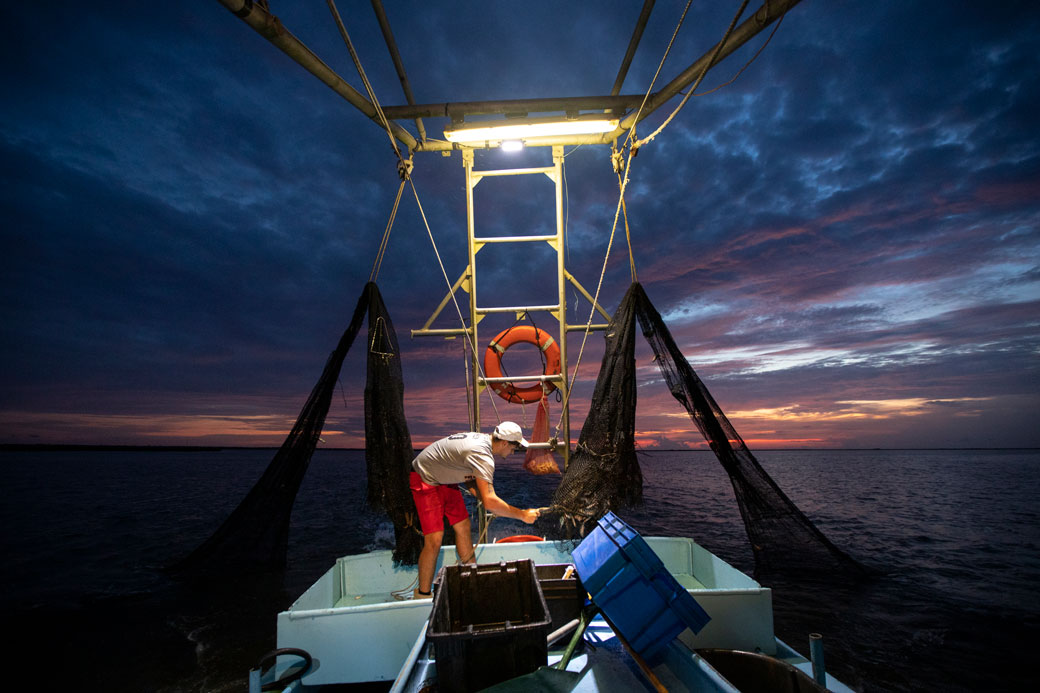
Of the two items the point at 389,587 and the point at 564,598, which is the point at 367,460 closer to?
the point at 389,587

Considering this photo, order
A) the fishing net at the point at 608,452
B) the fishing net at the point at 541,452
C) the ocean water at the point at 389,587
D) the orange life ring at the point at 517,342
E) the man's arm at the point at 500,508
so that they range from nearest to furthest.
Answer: the man's arm at the point at 500,508 < the fishing net at the point at 608,452 < the fishing net at the point at 541,452 < the orange life ring at the point at 517,342 < the ocean water at the point at 389,587

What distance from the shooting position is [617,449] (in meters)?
4.39

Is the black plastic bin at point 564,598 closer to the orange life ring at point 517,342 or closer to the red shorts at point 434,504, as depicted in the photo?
Result: the red shorts at point 434,504

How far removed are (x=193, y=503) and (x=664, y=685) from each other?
31908 mm

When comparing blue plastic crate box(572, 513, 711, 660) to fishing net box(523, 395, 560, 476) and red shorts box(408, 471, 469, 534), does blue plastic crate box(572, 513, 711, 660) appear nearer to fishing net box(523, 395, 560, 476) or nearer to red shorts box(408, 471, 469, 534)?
red shorts box(408, 471, 469, 534)

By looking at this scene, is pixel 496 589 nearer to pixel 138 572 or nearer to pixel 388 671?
pixel 388 671

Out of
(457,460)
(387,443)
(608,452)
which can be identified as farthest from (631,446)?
(387,443)

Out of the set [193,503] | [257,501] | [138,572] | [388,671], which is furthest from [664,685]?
[193,503]

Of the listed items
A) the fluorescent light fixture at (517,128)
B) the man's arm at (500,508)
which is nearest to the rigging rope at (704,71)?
the fluorescent light fixture at (517,128)

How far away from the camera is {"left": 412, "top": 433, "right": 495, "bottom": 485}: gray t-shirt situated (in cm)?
400

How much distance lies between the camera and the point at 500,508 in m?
3.75

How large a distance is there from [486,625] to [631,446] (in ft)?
7.71

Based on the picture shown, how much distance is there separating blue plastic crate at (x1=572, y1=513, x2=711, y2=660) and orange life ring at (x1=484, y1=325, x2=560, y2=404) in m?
3.20

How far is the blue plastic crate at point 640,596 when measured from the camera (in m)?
2.27
